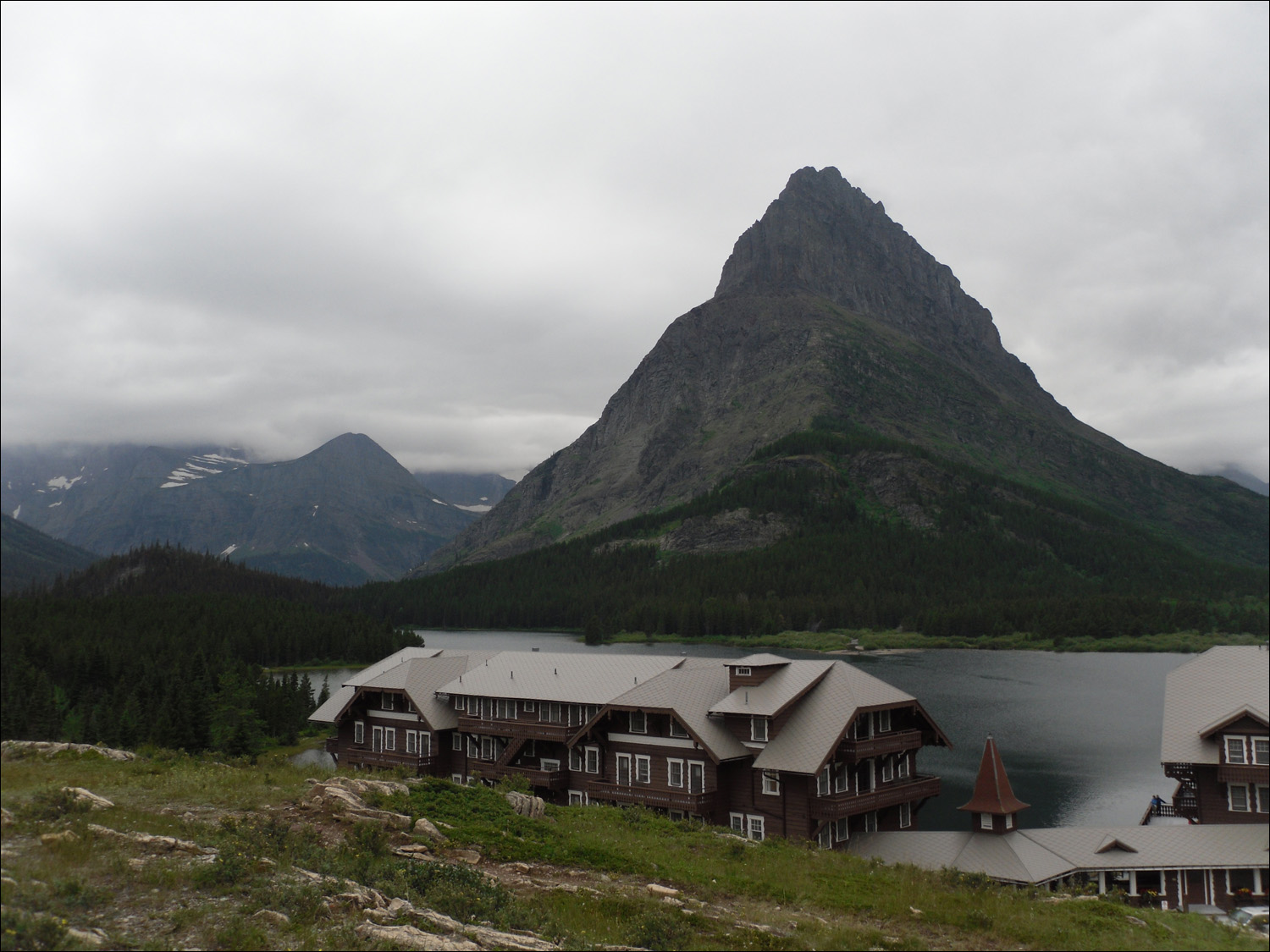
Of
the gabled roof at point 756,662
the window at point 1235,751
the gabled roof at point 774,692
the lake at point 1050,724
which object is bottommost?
the lake at point 1050,724

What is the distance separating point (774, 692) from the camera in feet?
150

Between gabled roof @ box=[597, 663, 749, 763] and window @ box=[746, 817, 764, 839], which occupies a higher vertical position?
gabled roof @ box=[597, 663, 749, 763]

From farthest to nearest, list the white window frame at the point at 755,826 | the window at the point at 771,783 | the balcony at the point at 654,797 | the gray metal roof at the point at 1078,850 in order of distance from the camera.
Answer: the balcony at the point at 654,797 → the window at the point at 771,783 → the white window frame at the point at 755,826 → the gray metal roof at the point at 1078,850

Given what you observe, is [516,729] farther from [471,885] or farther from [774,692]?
[471,885]

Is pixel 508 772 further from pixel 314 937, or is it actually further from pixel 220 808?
pixel 314 937

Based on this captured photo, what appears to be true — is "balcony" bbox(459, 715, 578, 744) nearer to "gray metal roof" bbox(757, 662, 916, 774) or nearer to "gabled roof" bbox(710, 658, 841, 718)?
"gabled roof" bbox(710, 658, 841, 718)

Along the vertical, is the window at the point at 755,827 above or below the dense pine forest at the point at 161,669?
below

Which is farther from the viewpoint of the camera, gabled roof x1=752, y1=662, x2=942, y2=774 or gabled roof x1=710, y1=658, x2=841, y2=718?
gabled roof x1=710, y1=658, x2=841, y2=718

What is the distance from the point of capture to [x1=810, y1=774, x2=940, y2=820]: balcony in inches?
1674

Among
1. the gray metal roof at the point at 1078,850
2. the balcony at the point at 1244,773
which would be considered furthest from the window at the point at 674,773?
the balcony at the point at 1244,773

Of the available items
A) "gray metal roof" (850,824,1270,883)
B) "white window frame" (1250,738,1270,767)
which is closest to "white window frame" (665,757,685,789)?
"gray metal roof" (850,824,1270,883)

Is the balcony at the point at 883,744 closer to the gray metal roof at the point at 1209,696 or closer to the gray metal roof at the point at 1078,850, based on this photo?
the gray metal roof at the point at 1078,850

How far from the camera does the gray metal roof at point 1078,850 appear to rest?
3522 cm

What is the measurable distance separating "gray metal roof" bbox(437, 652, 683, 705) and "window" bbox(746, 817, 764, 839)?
33.8ft
